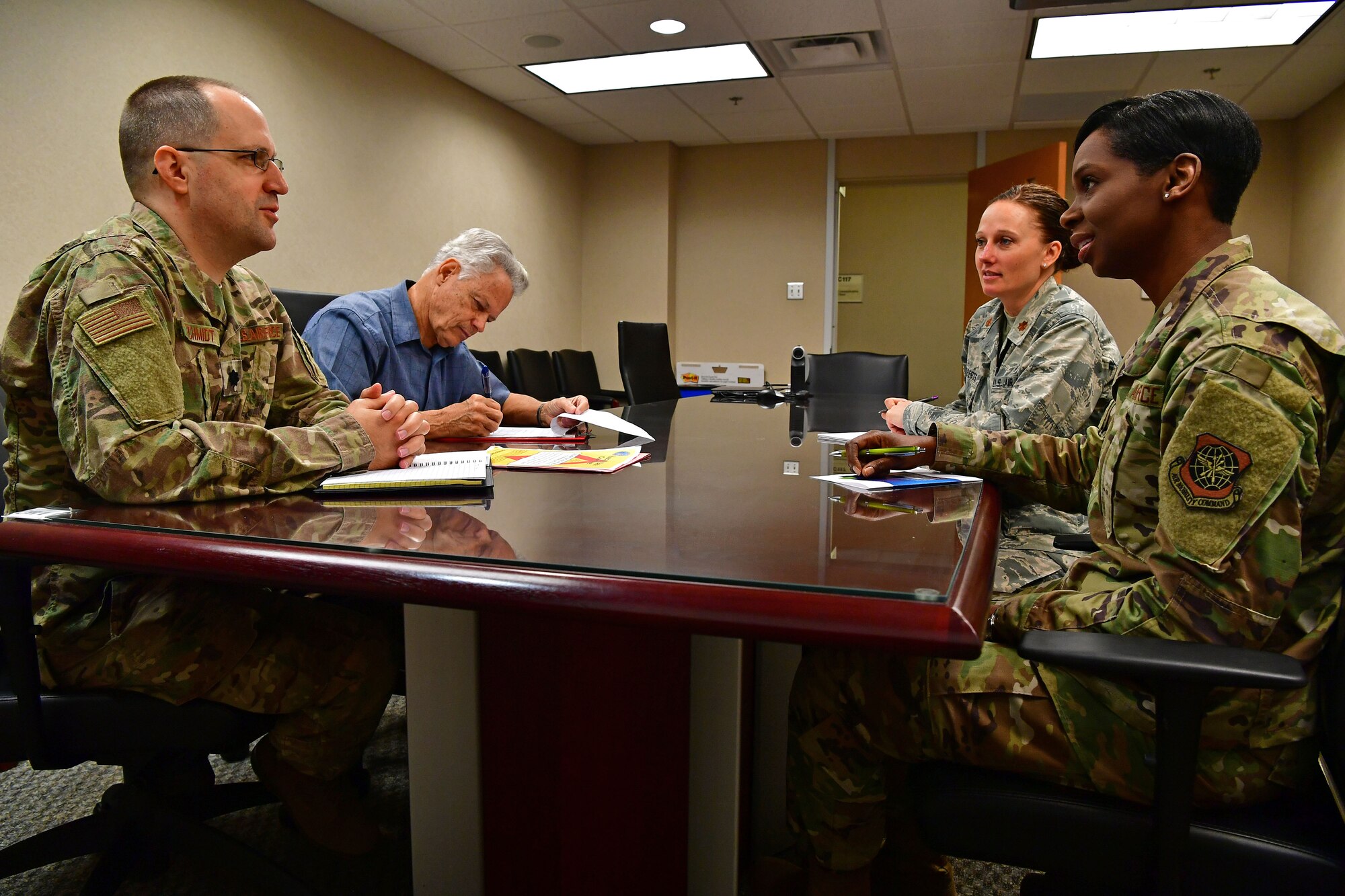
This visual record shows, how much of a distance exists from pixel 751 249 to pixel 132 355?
21.8 ft

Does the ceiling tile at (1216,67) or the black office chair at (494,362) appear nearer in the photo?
the ceiling tile at (1216,67)

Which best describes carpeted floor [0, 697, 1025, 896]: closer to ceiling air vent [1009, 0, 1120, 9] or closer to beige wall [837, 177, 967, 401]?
ceiling air vent [1009, 0, 1120, 9]

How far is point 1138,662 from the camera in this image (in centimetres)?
74

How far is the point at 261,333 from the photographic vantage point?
145 cm

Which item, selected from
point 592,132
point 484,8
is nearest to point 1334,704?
point 484,8

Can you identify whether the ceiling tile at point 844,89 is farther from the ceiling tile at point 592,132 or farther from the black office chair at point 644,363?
the black office chair at point 644,363

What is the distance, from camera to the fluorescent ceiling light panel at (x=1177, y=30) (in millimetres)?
4215

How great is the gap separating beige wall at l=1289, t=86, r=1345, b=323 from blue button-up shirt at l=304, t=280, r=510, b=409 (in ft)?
18.0

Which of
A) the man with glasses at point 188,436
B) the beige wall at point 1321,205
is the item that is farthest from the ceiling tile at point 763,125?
the man with glasses at point 188,436

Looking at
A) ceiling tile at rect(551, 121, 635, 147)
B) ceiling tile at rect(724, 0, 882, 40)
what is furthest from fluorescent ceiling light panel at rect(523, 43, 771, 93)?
ceiling tile at rect(551, 121, 635, 147)

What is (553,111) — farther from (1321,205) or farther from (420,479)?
(420,479)

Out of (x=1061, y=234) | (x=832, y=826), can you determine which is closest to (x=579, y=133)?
(x=1061, y=234)

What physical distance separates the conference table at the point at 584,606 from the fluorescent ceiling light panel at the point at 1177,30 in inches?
167

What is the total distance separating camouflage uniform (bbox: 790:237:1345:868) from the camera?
820mm
